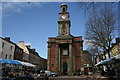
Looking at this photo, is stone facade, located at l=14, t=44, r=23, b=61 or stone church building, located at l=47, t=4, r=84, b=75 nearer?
stone facade, located at l=14, t=44, r=23, b=61

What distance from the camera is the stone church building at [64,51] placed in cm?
4347

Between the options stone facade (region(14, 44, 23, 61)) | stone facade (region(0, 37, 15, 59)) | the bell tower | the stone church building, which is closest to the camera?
stone facade (region(0, 37, 15, 59))

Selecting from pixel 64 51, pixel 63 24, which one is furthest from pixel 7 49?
pixel 63 24

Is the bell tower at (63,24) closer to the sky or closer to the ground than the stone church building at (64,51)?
closer to the sky

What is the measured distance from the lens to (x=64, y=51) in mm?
45625

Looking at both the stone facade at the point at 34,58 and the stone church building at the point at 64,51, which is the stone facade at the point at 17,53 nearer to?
the stone church building at the point at 64,51

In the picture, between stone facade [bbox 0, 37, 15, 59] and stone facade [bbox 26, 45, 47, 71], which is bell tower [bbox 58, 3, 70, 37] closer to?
stone facade [bbox 26, 45, 47, 71]

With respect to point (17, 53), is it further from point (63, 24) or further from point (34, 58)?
point (34, 58)

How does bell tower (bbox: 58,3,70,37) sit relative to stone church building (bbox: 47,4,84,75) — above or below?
above

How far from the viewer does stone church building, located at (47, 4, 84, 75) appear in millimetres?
43469

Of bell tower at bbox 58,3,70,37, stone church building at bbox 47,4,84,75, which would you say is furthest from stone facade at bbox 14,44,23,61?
bell tower at bbox 58,3,70,37

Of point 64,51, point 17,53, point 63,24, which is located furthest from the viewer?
point 63,24

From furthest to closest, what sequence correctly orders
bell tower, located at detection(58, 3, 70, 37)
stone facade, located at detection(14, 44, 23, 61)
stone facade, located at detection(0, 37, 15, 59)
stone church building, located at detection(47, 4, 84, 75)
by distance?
bell tower, located at detection(58, 3, 70, 37)
stone church building, located at detection(47, 4, 84, 75)
stone facade, located at detection(14, 44, 23, 61)
stone facade, located at detection(0, 37, 15, 59)

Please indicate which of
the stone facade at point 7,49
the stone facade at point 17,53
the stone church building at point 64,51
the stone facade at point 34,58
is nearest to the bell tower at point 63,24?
the stone church building at point 64,51
